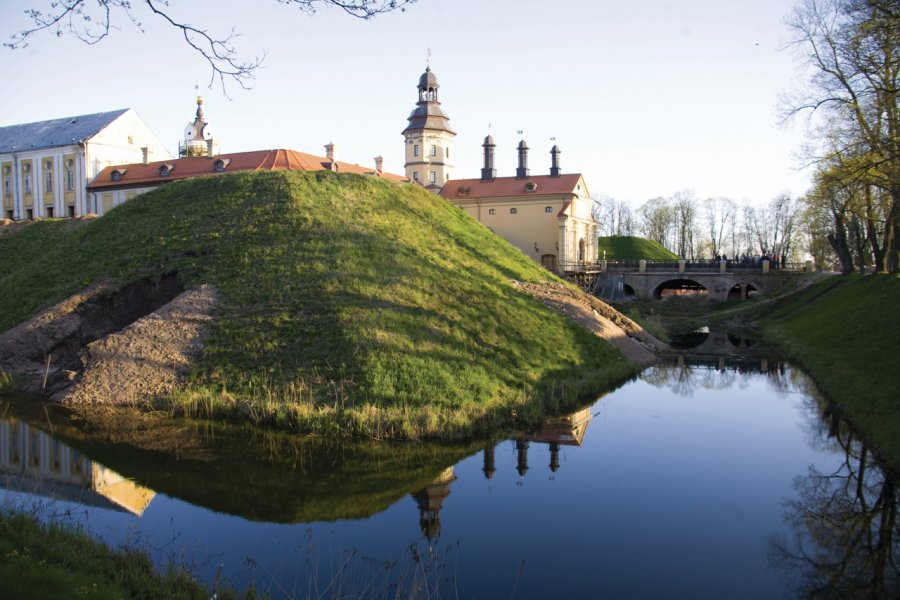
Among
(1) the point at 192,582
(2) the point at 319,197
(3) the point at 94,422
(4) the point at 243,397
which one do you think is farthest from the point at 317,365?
(2) the point at 319,197

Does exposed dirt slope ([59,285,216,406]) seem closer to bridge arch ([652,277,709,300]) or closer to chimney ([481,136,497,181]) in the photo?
bridge arch ([652,277,709,300])

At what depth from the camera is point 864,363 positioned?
20.3m

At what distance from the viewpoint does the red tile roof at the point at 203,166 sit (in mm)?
51719

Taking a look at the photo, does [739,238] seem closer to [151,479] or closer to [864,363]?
[864,363]

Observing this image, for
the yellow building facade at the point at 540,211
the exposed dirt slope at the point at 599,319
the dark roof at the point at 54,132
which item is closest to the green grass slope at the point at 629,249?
the yellow building facade at the point at 540,211

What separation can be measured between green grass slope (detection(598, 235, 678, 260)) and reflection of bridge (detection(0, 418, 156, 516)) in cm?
6854

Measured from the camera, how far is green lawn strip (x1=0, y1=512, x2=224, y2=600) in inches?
263

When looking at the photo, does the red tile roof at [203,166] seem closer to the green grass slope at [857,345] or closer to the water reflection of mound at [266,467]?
the green grass slope at [857,345]

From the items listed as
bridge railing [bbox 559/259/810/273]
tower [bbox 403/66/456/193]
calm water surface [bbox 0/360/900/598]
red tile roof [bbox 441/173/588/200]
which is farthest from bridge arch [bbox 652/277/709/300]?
calm water surface [bbox 0/360/900/598]

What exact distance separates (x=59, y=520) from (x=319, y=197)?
20.4m

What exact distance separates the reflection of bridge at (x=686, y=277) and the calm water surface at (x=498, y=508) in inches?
1541

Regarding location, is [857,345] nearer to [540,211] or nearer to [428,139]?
[540,211]

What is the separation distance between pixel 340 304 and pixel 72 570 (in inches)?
538

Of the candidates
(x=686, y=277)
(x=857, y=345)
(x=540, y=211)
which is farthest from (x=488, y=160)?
(x=857, y=345)
